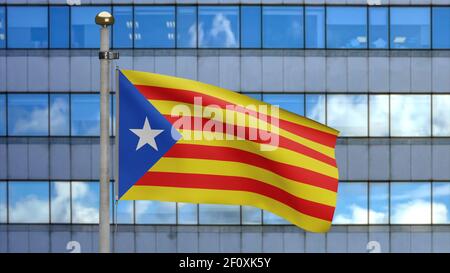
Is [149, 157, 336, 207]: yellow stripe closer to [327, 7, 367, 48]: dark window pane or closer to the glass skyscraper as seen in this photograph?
the glass skyscraper

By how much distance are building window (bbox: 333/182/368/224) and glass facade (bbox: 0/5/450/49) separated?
219 inches

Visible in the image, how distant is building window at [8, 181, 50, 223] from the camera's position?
31016mm

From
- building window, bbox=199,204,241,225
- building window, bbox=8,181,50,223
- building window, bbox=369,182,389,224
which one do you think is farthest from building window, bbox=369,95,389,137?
building window, bbox=8,181,50,223

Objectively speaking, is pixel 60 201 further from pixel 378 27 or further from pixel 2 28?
pixel 378 27

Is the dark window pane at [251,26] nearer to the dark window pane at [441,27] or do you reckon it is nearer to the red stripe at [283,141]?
the dark window pane at [441,27]

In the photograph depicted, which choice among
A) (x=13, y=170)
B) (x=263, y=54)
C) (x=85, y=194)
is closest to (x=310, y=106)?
(x=263, y=54)

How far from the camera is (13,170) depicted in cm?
3092

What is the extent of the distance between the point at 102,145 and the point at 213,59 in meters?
18.7

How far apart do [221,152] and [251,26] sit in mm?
18220

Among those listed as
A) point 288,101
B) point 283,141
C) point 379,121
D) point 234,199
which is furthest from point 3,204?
point 283,141

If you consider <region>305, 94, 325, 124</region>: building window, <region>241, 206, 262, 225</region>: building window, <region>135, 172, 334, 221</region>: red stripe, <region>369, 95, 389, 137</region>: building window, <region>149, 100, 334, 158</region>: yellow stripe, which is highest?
<region>305, 94, 325, 124</region>: building window

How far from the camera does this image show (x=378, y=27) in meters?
31.0

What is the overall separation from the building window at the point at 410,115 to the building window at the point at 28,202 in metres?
14.2
